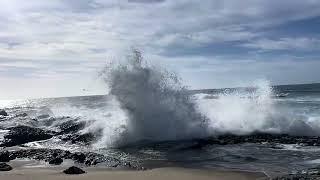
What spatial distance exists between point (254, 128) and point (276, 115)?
2.22 meters

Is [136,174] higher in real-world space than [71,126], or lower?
lower

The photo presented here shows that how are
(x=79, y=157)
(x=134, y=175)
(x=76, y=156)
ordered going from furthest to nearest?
(x=76, y=156) < (x=79, y=157) < (x=134, y=175)

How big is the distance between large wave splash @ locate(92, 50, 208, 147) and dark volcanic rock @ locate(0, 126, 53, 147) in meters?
4.53

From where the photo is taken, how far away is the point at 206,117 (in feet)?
83.2

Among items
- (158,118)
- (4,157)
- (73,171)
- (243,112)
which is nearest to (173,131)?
(158,118)

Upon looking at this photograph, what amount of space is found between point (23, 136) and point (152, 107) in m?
7.41

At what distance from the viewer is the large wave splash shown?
23.1 metres

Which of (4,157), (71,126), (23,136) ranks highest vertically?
(71,126)

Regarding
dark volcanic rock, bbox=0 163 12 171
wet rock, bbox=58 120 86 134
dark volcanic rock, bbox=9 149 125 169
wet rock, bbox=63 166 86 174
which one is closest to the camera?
wet rock, bbox=63 166 86 174

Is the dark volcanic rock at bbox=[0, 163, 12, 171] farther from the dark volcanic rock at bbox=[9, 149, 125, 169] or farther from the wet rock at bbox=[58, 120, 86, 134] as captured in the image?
the wet rock at bbox=[58, 120, 86, 134]

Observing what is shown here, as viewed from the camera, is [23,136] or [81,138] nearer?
[81,138]

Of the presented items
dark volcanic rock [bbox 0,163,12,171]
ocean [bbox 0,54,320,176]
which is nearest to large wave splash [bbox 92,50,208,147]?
ocean [bbox 0,54,320,176]

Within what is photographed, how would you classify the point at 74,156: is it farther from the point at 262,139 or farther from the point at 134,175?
the point at 262,139

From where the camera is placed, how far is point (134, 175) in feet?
44.3
